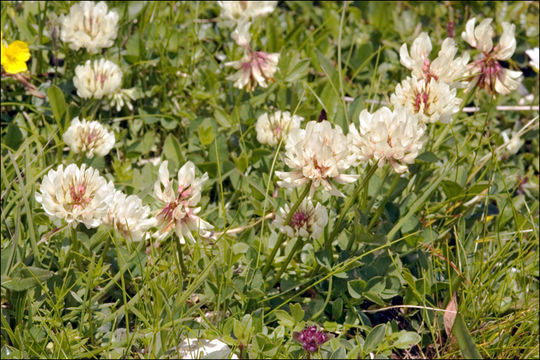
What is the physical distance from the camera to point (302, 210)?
1960 millimetres

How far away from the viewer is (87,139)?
2.18 metres

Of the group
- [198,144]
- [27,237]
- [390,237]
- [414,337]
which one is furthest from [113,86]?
[414,337]

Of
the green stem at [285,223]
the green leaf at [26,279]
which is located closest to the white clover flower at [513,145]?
the green stem at [285,223]

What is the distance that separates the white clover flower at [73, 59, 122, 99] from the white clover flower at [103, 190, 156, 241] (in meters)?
0.62

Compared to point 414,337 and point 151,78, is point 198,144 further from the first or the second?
point 414,337

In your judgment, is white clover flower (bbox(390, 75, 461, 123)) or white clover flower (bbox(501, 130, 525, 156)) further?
white clover flower (bbox(501, 130, 525, 156))

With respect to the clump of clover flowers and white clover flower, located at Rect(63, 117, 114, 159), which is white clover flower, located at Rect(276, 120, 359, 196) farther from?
white clover flower, located at Rect(63, 117, 114, 159)

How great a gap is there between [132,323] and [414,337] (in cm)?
76

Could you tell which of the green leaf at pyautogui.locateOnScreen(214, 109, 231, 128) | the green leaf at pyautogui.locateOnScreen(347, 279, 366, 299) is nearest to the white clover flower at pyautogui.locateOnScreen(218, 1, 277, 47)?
the green leaf at pyautogui.locateOnScreen(214, 109, 231, 128)

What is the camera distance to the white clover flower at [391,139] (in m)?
1.74

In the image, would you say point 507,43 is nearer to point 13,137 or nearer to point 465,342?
point 465,342

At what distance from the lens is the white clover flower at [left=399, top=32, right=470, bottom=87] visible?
2.00 m

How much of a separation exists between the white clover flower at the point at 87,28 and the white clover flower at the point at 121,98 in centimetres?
17

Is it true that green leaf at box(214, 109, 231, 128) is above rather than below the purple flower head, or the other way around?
above
